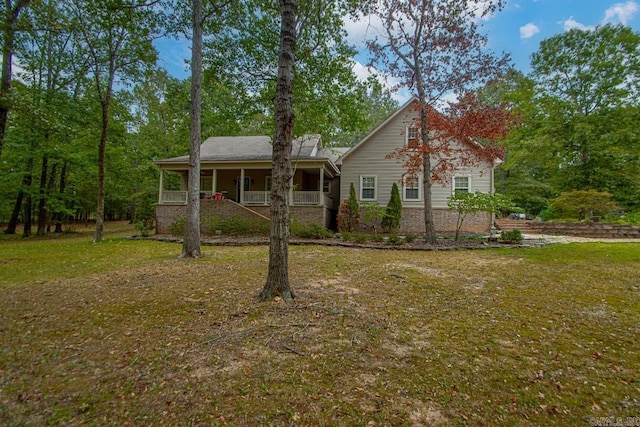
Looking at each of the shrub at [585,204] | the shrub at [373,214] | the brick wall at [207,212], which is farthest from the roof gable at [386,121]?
the shrub at [585,204]

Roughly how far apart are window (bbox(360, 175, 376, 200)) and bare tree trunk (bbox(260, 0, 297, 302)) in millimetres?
11654

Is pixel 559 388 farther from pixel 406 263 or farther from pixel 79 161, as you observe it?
pixel 79 161

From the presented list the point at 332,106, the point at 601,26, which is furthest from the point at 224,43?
the point at 601,26

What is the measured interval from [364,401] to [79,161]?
63.7ft

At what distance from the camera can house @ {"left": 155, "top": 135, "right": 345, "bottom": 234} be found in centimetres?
1424

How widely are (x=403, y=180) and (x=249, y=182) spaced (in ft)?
30.5

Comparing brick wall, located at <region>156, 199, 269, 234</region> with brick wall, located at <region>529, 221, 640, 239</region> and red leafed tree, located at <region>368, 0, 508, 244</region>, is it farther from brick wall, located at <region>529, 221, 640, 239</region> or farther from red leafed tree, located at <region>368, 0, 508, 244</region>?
brick wall, located at <region>529, 221, 640, 239</region>

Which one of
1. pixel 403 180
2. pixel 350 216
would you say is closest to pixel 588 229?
pixel 403 180

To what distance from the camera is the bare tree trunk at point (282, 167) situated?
4.03 m

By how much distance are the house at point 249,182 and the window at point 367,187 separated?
190 cm

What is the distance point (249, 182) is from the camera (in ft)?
59.0

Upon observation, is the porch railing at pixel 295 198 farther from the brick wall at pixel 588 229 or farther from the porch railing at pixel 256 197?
the brick wall at pixel 588 229

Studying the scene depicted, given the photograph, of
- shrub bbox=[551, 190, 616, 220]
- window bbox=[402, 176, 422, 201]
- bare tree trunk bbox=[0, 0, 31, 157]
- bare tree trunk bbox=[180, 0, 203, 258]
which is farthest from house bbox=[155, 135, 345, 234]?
shrub bbox=[551, 190, 616, 220]

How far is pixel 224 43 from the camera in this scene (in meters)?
10.6
